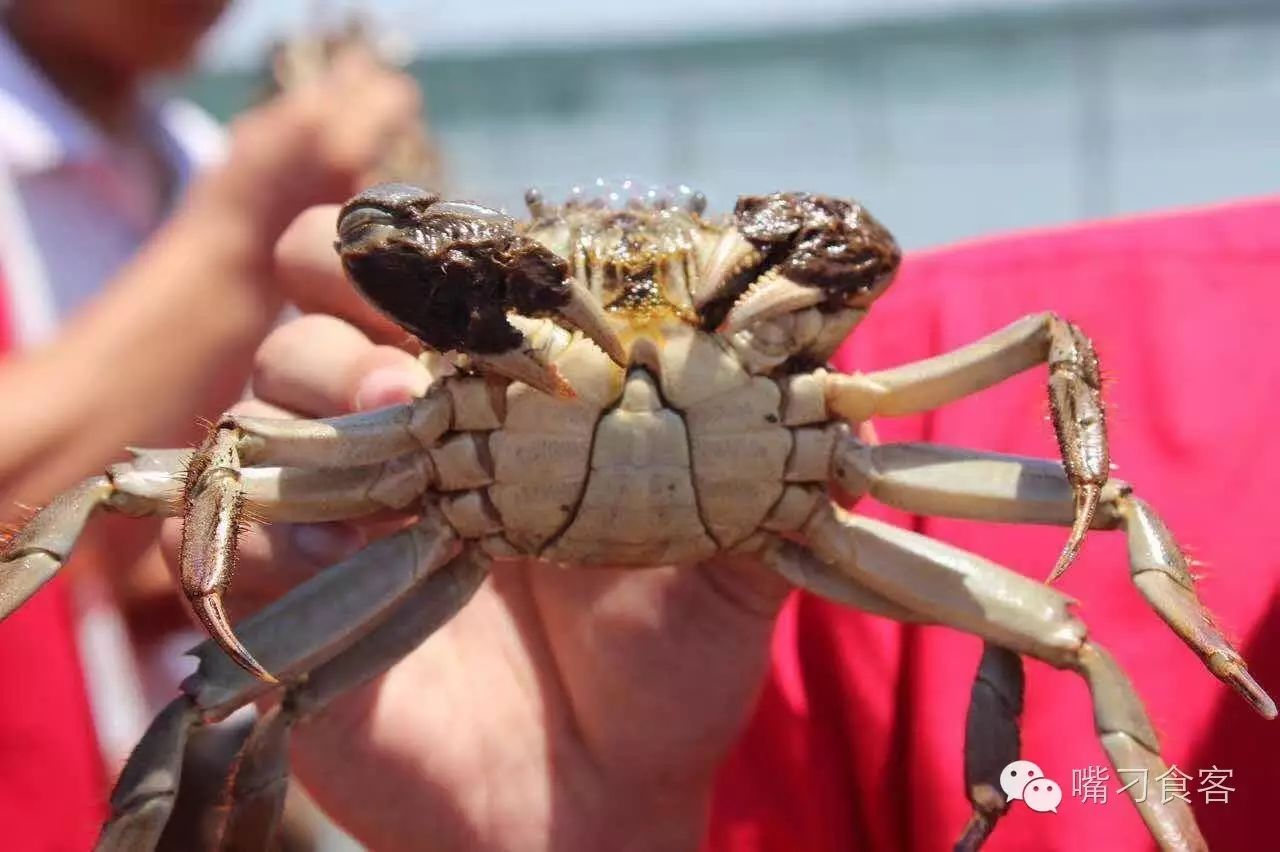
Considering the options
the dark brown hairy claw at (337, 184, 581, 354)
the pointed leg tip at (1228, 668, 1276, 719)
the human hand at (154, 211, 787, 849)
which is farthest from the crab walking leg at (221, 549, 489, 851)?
the pointed leg tip at (1228, 668, 1276, 719)

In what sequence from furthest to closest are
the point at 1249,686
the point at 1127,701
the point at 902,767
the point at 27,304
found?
the point at 27,304 < the point at 902,767 < the point at 1127,701 < the point at 1249,686

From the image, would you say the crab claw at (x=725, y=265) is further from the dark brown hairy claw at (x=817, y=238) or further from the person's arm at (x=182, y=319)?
the person's arm at (x=182, y=319)

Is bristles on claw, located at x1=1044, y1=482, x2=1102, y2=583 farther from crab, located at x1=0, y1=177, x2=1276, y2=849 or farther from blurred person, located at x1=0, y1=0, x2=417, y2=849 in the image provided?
blurred person, located at x1=0, y1=0, x2=417, y2=849

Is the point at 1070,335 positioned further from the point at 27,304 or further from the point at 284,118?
the point at 27,304

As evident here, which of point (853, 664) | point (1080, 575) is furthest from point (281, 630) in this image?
point (1080, 575)

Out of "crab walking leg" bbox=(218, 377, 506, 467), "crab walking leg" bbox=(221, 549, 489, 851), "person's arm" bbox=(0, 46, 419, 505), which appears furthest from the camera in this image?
"person's arm" bbox=(0, 46, 419, 505)

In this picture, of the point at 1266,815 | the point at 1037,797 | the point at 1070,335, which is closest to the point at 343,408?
the point at 1070,335
